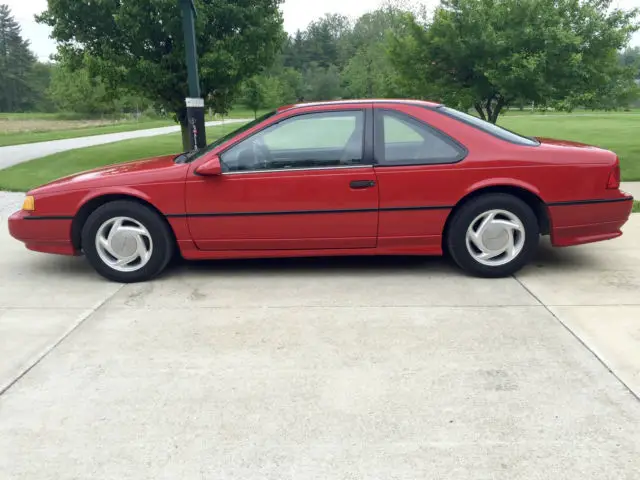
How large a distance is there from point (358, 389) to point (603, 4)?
11.9 metres

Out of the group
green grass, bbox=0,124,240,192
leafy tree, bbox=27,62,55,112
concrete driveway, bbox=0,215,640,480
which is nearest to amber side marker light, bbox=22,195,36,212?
concrete driveway, bbox=0,215,640,480

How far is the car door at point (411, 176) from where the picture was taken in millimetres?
4801

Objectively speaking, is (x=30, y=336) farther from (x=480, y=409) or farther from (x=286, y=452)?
(x=480, y=409)

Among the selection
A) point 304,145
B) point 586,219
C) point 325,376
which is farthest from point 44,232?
point 586,219

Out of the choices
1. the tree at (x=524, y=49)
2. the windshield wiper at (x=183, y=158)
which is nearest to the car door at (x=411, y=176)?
the windshield wiper at (x=183, y=158)

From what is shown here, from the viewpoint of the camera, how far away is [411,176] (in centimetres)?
480

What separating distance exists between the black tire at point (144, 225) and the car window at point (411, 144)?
Result: 1.83 meters

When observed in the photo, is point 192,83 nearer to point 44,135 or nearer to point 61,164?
point 61,164

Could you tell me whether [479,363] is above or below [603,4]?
below

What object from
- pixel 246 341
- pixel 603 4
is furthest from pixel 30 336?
pixel 603 4

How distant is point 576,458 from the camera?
8.12 feet

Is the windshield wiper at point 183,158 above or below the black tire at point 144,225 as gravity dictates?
above

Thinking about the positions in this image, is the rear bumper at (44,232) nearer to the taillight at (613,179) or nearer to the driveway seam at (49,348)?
the driveway seam at (49,348)

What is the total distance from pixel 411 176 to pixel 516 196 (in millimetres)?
869
